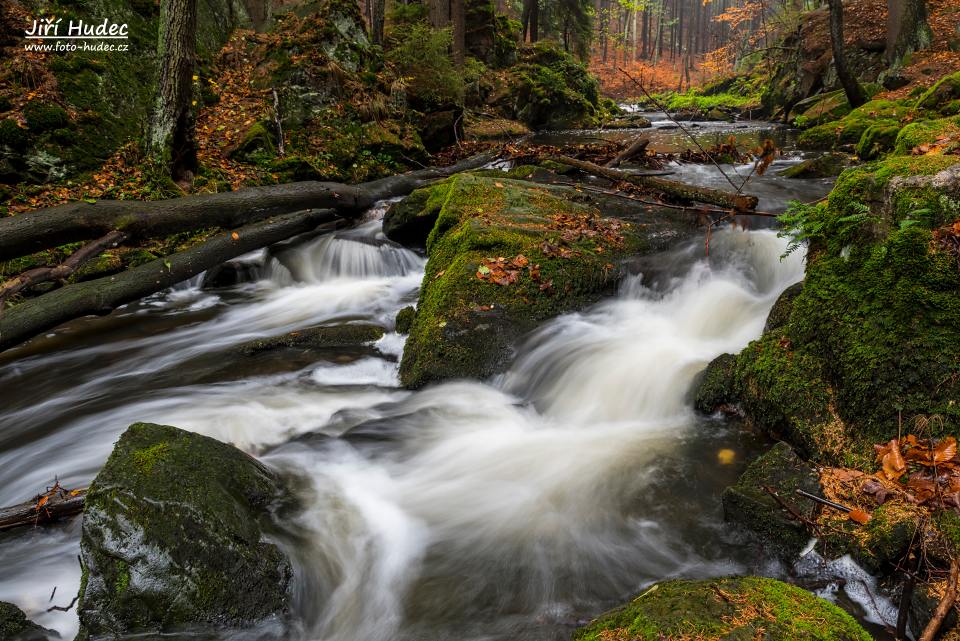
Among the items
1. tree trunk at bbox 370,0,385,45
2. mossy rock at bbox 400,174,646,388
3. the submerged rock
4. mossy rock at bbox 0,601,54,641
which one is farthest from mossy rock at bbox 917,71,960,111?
mossy rock at bbox 0,601,54,641

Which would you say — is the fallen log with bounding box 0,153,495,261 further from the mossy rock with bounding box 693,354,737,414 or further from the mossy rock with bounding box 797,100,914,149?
the mossy rock with bounding box 797,100,914,149

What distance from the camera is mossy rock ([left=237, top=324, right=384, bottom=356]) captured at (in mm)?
6410

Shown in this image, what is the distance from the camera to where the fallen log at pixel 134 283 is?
5762mm

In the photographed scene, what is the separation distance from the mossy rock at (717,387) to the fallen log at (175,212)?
6.58m

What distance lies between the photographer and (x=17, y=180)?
26.7 ft

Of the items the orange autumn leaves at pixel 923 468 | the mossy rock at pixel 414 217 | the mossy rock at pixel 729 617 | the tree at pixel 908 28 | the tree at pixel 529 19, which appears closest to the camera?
the mossy rock at pixel 729 617

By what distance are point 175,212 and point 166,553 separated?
5.69 meters

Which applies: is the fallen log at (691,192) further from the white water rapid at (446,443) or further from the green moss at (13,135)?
the green moss at (13,135)

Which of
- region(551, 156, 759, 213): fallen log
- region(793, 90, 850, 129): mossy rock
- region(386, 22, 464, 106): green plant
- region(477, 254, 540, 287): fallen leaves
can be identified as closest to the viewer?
region(477, 254, 540, 287): fallen leaves

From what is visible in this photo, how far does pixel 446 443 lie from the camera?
4.70 metres

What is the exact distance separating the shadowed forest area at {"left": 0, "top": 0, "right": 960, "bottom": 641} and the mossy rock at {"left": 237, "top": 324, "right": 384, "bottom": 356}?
0.04 meters

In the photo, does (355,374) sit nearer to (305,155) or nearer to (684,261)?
(684,261)

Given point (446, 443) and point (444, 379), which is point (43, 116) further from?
point (446, 443)

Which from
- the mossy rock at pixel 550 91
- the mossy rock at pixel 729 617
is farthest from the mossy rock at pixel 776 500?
the mossy rock at pixel 550 91
